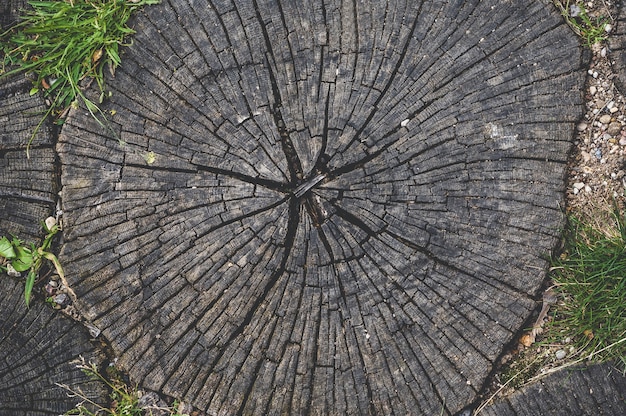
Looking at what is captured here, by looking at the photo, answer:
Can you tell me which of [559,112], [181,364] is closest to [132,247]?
[181,364]

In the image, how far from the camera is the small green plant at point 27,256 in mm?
3420

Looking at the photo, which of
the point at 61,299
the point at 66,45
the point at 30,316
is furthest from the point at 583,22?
the point at 30,316

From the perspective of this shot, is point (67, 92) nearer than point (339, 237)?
No

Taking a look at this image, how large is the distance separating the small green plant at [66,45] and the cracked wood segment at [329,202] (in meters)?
0.26

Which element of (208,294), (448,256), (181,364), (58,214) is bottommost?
(448,256)

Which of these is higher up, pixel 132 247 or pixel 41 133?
pixel 41 133

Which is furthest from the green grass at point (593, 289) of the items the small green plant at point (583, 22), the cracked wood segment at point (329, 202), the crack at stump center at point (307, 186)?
the crack at stump center at point (307, 186)

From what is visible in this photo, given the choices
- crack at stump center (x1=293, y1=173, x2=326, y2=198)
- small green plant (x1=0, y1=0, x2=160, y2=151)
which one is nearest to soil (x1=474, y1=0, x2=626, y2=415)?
crack at stump center (x1=293, y1=173, x2=326, y2=198)

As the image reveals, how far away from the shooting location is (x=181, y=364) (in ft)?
10.6

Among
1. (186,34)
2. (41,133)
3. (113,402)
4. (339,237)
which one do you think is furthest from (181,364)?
(186,34)

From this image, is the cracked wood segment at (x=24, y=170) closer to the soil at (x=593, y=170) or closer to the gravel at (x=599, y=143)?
the soil at (x=593, y=170)

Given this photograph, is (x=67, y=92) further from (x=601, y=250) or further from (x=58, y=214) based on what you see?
(x=601, y=250)

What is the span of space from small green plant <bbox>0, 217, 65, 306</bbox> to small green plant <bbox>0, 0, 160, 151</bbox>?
22.3 inches

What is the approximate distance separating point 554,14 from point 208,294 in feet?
7.93
